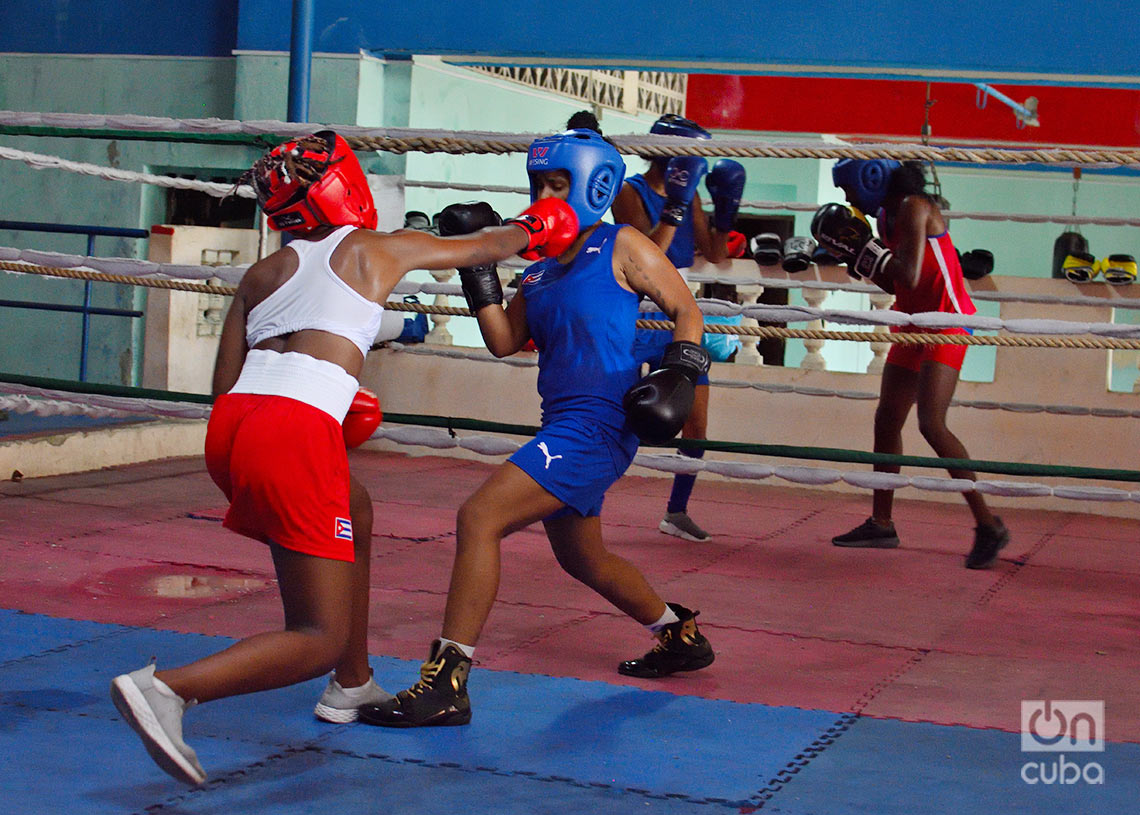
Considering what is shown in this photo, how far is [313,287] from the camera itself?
2.20m

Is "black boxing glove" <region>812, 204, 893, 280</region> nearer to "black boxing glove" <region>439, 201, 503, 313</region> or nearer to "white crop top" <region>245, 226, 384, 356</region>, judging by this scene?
"black boxing glove" <region>439, 201, 503, 313</region>

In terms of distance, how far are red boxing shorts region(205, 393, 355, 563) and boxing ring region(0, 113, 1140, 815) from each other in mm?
364

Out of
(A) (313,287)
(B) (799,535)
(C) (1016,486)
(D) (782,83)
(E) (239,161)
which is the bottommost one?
(B) (799,535)

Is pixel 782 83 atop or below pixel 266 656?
atop

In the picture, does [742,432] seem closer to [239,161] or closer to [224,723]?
[239,161]

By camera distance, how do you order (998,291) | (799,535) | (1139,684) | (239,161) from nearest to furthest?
1. (1139,684)
2. (799,535)
3. (998,291)
4. (239,161)

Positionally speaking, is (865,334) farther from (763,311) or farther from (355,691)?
(355,691)

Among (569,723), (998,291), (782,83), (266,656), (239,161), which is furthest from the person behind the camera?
(782,83)

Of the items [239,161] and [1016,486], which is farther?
[239,161]

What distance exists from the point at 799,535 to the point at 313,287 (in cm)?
282

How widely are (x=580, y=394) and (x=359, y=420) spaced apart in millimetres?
471

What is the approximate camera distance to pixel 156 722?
1832mm

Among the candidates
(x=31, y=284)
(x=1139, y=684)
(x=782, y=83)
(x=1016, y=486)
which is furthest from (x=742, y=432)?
(x=782, y=83)
